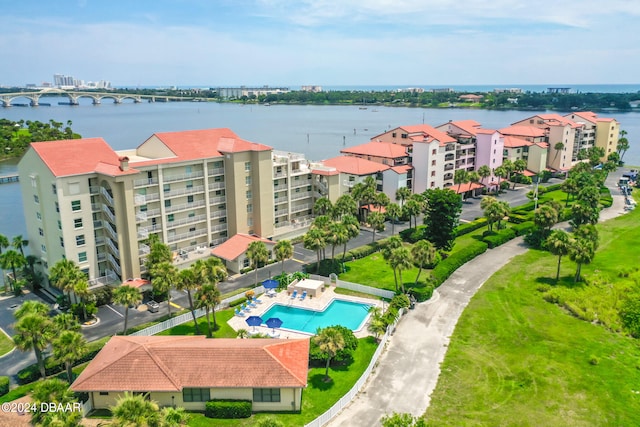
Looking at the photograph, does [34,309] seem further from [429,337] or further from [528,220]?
[528,220]

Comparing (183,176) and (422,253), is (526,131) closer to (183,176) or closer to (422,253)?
(422,253)

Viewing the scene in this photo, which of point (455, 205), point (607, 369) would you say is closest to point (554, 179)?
point (455, 205)

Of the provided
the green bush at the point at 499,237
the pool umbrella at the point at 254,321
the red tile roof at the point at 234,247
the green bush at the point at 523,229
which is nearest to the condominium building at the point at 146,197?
the red tile roof at the point at 234,247

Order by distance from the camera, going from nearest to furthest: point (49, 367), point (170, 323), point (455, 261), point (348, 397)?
1. point (348, 397)
2. point (49, 367)
3. point (170, 323)
4. point (455, 261)

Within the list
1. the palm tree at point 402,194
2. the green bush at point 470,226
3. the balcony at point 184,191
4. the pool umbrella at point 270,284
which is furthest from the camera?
the palm tree at point 402,194

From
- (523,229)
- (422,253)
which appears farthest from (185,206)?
(523,229)

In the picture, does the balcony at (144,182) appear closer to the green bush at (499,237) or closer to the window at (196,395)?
the window at (196,395)
